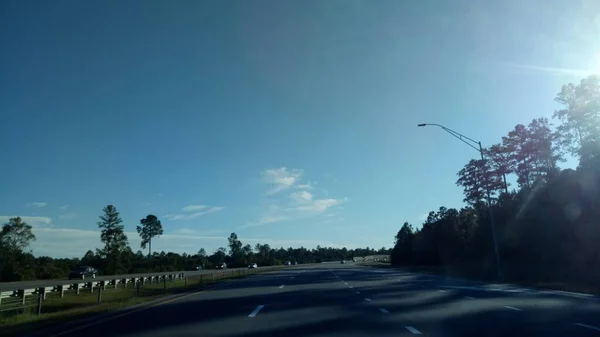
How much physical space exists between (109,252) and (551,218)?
347 ft

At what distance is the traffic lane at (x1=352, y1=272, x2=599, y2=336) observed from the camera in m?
12.2

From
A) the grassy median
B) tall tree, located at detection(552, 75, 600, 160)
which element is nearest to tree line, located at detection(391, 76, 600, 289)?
tall tree, located at detection(552, 75, 600, 160)

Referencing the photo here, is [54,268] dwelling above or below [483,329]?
above

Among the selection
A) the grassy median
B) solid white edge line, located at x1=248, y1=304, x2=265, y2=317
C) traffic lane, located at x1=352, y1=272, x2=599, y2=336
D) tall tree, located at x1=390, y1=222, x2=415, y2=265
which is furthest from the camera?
tall tree, located at x1=390, y1=222, x2=415, y2=265

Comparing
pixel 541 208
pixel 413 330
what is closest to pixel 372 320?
pixel 413 330

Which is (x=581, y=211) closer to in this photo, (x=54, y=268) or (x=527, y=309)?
(x=527, y=309)

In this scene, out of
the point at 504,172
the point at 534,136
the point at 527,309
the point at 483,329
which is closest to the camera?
the point at 483,329

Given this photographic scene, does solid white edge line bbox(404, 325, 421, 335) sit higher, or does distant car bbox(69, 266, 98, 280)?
distant car bbox(69, 266, 98, 280)

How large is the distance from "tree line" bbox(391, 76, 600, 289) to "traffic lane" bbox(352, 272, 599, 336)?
1527 centimetres

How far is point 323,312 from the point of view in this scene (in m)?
17.5

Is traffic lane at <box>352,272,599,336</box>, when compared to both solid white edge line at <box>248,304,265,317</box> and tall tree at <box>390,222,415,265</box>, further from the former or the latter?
tall tree at <box>390,222,415,265</box>

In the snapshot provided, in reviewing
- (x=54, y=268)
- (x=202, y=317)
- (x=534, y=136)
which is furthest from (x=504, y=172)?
(x=54, y=268)

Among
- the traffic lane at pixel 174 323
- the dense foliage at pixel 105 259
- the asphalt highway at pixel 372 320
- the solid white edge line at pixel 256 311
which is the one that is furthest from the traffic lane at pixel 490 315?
the dense foliage at pixel 105 259

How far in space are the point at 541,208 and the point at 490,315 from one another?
44.3 m
